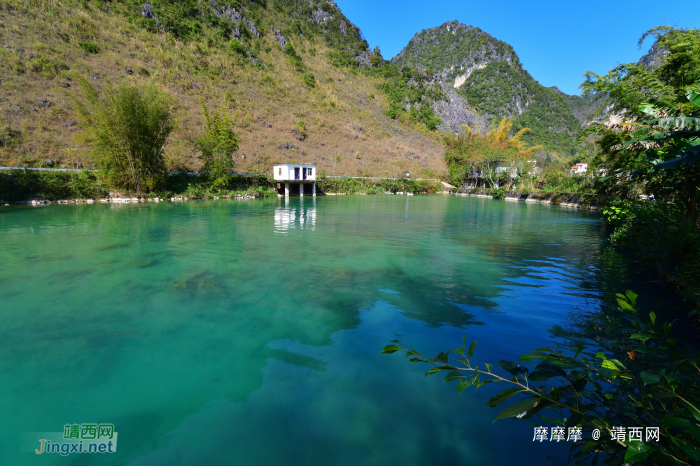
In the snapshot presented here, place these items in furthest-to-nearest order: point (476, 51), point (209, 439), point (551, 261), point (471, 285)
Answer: point (476, 51)
point (551, 261)
point (471, 285)
point (209, 439)

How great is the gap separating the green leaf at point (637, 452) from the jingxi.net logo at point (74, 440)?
3407 mm

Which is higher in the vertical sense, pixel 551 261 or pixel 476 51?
pixel 476 51

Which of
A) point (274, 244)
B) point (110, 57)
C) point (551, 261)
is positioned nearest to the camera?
point (551, 261)

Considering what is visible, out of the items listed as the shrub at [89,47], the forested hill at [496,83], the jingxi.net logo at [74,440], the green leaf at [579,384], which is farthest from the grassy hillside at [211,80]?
the forested hill at [496,83]

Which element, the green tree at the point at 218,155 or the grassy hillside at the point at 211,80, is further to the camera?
the green tree at the point at 218,155

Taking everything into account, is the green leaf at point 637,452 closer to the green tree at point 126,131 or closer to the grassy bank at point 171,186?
the green tree at point 126,131

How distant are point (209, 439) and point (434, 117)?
217ft

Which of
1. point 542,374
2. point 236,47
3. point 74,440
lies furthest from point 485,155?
point 74,440

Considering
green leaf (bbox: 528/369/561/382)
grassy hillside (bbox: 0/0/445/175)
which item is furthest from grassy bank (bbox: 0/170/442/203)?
green leaf (bbox: 528/369/561/382)

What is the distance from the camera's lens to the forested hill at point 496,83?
272ft

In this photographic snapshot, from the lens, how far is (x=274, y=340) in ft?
14.2

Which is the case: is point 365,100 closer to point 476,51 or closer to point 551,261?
point 551,261

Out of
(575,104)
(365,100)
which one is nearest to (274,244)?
(365,100)

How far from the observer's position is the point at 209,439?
273 centimetres
